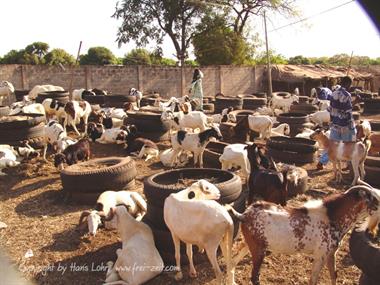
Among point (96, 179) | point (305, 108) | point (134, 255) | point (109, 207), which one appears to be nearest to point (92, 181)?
point (96, 179)

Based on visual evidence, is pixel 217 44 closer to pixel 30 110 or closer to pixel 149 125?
pixel 149 125

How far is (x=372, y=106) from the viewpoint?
1973 centimetres

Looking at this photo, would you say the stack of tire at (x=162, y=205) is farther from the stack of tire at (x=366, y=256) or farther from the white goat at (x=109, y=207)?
the stack of tire at (x=366, y=256)

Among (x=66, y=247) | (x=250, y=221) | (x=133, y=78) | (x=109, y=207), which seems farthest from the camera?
(x=133, y=78)

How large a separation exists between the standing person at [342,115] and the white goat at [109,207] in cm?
453

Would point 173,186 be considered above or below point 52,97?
below

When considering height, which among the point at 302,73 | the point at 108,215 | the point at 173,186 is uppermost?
the point at 302,73

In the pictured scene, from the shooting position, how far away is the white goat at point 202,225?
15.2 feet

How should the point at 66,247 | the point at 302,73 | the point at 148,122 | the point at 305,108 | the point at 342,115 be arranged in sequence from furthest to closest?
the point at 302,73, the point at 305,108, the point at 148,122, the point at 342,115, the point at 66,247

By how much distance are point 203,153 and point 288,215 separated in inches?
239

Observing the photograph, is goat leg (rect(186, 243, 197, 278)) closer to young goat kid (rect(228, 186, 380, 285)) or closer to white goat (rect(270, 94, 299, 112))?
young goat kid (rect(228, 186, 380, 285))

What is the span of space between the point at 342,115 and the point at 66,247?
5.99m

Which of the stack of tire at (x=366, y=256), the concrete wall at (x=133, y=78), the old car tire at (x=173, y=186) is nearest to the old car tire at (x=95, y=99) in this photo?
the concrete wall at (x=133, y=78)

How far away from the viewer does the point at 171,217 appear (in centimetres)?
493
